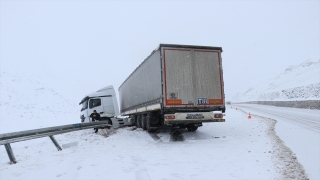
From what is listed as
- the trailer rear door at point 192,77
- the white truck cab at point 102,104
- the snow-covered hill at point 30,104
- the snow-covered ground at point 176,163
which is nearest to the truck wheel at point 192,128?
the trailer rear door at point 192,77

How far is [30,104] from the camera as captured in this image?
94.3 feet

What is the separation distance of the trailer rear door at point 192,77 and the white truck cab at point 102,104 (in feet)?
28.1

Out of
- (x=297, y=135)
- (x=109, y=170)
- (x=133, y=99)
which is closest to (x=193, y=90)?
(x=297, y=135)

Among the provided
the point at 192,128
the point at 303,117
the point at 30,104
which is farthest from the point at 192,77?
the point at 30,104

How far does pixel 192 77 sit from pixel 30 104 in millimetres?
25346

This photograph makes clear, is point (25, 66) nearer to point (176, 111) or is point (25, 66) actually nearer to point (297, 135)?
point (176, 111)

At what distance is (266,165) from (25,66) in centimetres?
4765

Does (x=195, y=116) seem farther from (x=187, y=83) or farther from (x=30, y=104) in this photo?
(x=30, y=104)

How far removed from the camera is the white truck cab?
55.4 ft

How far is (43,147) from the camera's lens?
11.2 m

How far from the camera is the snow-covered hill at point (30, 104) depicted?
22.1 m

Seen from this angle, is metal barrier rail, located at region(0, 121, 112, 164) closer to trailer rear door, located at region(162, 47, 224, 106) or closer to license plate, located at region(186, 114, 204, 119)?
trailer rear door, located at region(162, 47, 224, 106)

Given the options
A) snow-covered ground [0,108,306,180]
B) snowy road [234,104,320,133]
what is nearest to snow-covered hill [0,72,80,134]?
snow-covered ground [0,108,306,180]

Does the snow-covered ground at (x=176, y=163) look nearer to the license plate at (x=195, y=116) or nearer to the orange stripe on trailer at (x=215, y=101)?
the license plate at (x=195, y=116)
